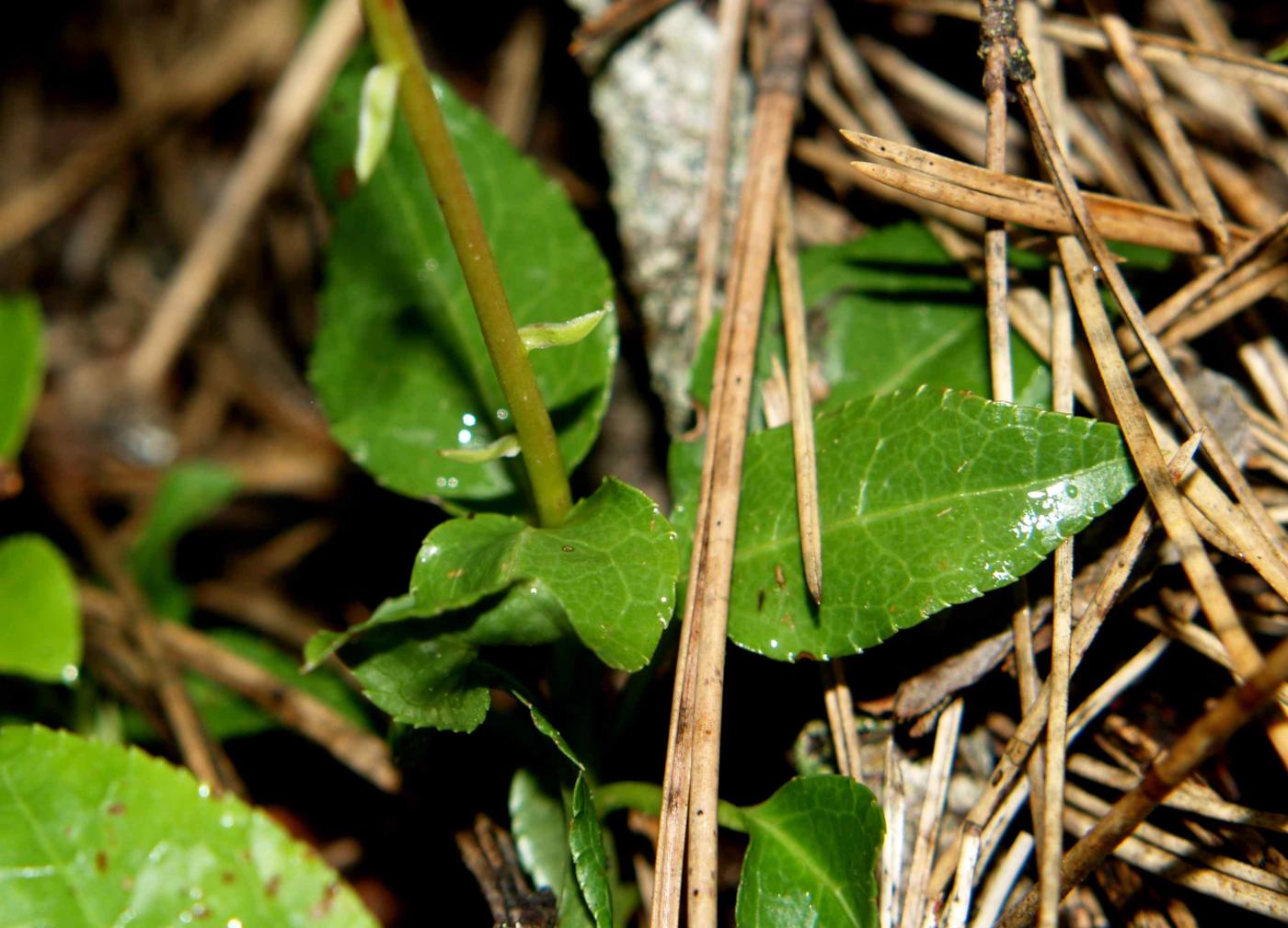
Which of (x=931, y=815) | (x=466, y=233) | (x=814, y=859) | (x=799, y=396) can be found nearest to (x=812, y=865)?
(x=814, y=859)

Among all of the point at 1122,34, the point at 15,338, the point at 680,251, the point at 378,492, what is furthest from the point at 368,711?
the point at 1122,34

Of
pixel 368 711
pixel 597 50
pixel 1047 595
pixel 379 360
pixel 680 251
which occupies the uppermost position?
pixel 597 50

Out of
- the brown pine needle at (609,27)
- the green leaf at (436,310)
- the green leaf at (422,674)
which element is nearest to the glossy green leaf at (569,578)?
the green leaf at (422,674)

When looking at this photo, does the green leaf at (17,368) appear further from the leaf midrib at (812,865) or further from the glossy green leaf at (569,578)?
the leaf midrib at (812,865)

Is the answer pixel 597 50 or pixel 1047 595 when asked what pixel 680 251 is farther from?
pixel 1047 595

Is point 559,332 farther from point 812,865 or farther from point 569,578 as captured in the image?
point 812,865

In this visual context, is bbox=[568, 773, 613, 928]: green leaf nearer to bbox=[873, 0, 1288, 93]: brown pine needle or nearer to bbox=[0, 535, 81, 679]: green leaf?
bbox=[0, 535, 81, 679]: green leaf
